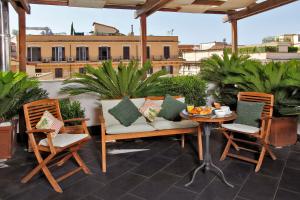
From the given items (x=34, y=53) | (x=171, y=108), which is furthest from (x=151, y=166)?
(x=34, y=53)

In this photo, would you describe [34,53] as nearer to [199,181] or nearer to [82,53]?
[82,53]

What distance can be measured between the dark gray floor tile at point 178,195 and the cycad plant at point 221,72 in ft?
8.46

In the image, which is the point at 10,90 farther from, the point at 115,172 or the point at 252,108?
the point at 252,108

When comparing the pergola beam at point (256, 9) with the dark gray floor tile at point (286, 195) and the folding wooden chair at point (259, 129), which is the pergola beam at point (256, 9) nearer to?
the folding wooden chair at point (259, 129)

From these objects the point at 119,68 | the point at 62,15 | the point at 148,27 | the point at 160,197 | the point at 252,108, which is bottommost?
the point at 160,197

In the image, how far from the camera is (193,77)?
17.6 ft

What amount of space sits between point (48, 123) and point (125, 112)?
1124 mm

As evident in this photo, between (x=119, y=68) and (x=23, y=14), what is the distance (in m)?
1.98

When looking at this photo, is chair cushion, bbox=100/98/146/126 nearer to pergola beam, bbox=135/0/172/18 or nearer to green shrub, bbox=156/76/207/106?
green shrub, bbox=156/76/207/106

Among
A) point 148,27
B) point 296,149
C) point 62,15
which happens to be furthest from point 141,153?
point 62,15

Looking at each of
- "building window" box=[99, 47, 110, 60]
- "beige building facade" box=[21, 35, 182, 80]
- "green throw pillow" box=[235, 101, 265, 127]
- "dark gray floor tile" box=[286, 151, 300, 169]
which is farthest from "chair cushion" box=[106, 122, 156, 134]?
"building window" box=[99, 47, 110, 60]

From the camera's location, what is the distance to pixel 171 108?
4.02 m

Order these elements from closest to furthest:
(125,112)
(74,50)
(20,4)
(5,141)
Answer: (5,141) → (125,112) → (20,4) → (74,50)

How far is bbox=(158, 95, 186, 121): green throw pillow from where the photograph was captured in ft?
13.1
